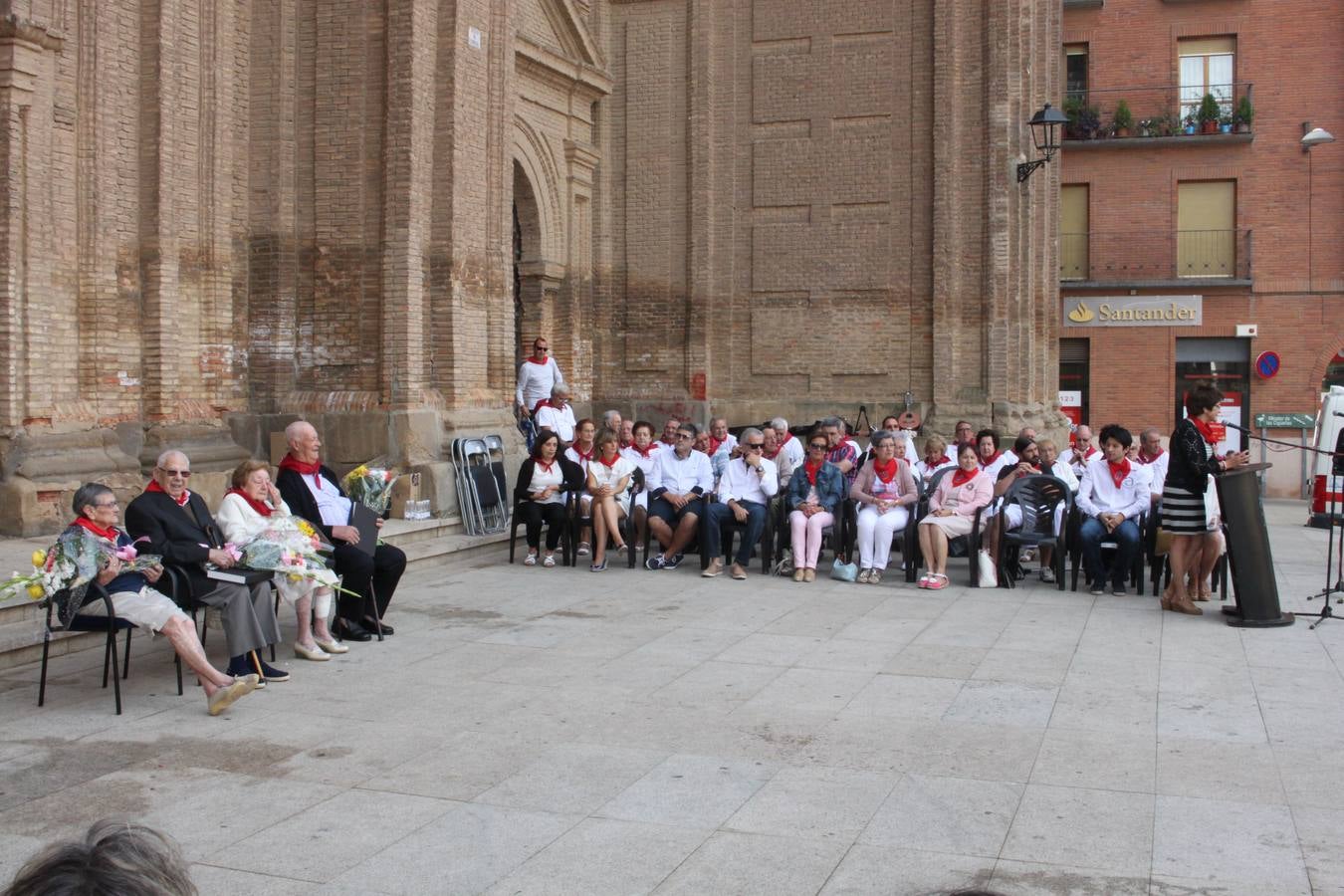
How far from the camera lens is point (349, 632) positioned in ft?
27.5

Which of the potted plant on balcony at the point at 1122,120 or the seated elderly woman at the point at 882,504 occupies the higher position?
the potted plant on balcony at the point at 1122,120

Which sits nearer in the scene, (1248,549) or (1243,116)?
(1248,549)

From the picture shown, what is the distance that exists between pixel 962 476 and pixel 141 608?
22.6 ft

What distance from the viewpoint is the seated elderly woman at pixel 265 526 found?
293 inches

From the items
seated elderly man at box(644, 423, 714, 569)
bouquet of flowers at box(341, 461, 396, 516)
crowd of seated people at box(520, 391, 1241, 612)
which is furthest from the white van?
bouquet of flowers at box(341, 461, 396, 516)

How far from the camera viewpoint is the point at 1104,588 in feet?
35.4

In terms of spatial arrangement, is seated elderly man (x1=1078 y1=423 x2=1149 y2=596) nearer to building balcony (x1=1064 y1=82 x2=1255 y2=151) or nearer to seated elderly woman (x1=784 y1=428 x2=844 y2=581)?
seated elderly woman (x1=784 y1=428 x2=844 y2=581)

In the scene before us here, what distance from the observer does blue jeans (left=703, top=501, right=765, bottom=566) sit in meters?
11.5

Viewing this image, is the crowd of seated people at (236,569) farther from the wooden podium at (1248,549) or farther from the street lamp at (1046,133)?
the street lamp at (1046,133)

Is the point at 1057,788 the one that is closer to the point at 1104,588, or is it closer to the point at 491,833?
the point at 491,833

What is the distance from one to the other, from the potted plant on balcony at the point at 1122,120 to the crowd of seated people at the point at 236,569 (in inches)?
962

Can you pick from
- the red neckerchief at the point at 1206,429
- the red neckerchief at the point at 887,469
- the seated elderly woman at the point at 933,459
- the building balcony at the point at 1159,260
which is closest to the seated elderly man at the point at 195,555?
the red neckerchief at the point at 887,469

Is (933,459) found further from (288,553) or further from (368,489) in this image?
(288,553)

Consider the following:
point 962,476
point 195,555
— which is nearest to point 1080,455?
point 962,476
